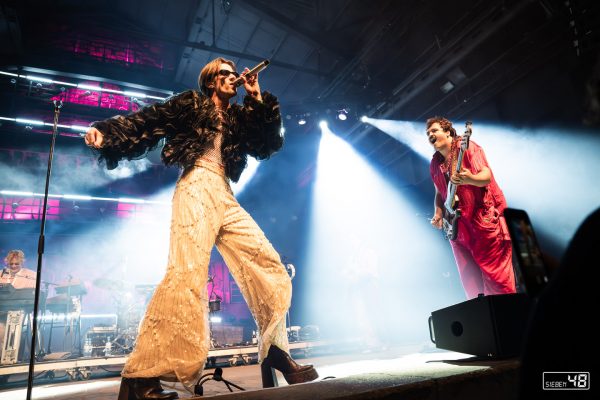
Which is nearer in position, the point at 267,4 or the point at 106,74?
the point at 267,4

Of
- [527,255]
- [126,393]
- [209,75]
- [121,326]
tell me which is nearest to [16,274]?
[121,326]

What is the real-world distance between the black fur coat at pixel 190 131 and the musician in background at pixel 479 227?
1.81 metres

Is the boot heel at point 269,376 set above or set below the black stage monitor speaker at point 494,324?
below

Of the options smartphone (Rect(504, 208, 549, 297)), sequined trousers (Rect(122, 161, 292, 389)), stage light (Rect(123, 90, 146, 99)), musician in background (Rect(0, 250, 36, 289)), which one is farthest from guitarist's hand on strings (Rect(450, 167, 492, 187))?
stage light (Rect(123, 90, 146, 99))

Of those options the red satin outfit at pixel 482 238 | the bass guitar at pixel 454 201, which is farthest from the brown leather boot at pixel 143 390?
the bass guitar at pixel 454 201

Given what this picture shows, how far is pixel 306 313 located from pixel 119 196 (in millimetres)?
8401

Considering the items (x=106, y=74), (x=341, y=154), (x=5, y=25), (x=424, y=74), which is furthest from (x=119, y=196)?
(x=424, y=74)

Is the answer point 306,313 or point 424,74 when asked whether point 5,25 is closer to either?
point 424,74

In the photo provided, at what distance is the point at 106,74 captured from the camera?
43.1 ft

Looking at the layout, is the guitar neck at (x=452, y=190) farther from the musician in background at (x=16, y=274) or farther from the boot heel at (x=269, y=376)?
the musician in background at (x=16, y=274)

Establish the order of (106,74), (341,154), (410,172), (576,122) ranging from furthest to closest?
1. (106,74)
2. (341,154)
3. (410,172)
4. (576,122)

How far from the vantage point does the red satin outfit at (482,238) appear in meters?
3.15

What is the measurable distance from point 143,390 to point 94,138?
138 cm

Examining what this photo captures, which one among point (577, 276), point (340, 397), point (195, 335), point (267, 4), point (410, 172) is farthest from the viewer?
point (410, 172)
